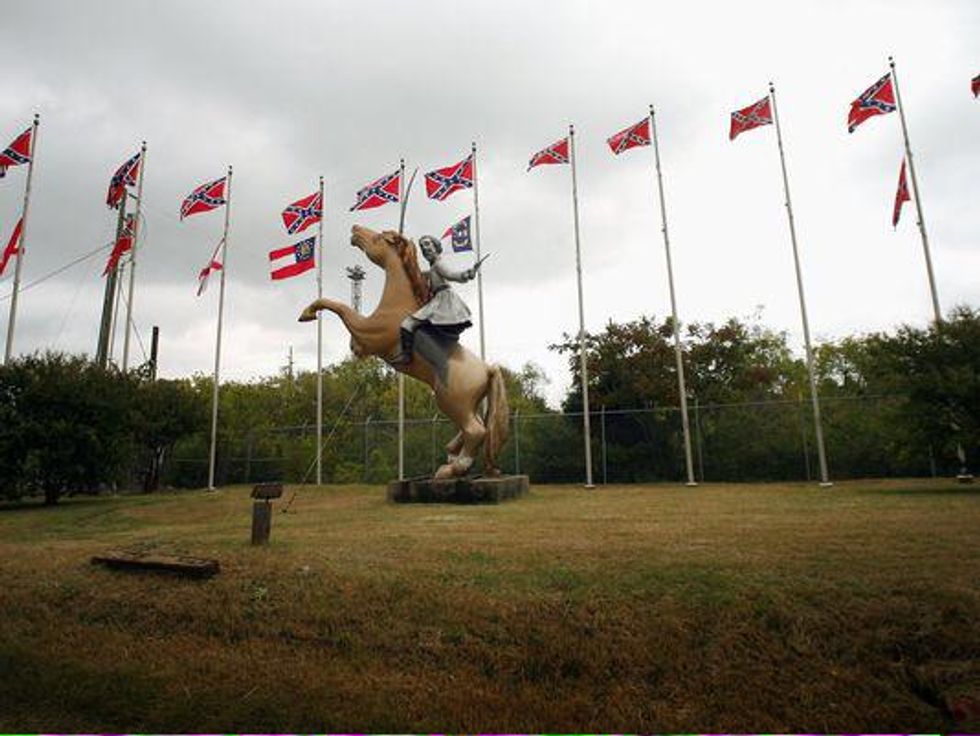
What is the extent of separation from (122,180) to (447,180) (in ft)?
37.8

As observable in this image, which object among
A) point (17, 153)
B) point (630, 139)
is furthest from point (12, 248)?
point (630, 139)

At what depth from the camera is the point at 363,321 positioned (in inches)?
604

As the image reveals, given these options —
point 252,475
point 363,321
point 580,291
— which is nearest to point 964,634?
point 363,321

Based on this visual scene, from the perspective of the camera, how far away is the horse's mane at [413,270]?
50.2 feet

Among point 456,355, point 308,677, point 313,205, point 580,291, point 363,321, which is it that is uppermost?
point 313,205

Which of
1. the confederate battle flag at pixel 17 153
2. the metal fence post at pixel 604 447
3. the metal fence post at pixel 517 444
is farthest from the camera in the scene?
the metal fence post at pixel 517 444

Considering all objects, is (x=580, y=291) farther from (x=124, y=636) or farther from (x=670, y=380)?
(x=124, y=636)

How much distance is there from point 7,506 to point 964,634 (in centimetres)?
2135

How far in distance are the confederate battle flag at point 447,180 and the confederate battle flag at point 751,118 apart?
26.6 feet

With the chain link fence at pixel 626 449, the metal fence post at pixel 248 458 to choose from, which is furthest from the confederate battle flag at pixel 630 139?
the metal fence post at pixel 248 458

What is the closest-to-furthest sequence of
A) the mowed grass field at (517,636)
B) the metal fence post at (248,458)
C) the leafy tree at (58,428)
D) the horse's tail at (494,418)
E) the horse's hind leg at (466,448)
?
the mowed grass field at (517,636) → the horse's hind leg at (466,448) → the horse's tail at (494,418) → the leafy tree at (58,428) → the metal fence post at (248,458)

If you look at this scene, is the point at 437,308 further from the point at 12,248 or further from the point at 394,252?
the point at 12,248

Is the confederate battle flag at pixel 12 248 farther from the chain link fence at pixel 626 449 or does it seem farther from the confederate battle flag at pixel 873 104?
the confederate battle flag at pixel 873 104

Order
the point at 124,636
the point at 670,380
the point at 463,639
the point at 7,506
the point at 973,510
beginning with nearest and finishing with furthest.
Answer: the point at 463,639
the point at 124,636
the point at 973,510
the point at 7,506
the point at 670,380
